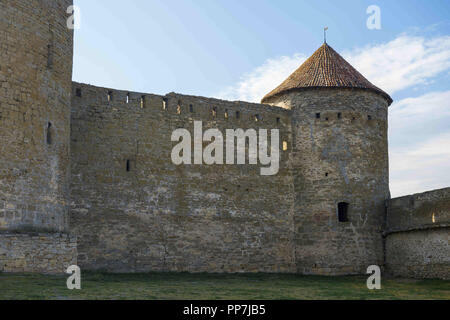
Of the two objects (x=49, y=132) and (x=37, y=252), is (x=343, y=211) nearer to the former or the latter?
(x=49, y=132)

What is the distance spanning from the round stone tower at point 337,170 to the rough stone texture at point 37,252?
839cm

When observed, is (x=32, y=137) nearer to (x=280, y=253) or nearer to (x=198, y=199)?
(x=198, y=199)

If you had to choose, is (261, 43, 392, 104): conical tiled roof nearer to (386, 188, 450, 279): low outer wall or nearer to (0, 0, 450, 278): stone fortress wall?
(0, 0, 450, 278): stone fortress wall

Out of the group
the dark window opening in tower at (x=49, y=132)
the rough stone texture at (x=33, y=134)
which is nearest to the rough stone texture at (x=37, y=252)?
the rough stone texture at (x=33, y=134)

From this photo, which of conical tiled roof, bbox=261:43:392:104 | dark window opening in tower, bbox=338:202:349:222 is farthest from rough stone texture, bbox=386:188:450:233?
conical tiled roof, bbox=261:43:392:104

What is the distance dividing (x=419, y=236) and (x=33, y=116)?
37.2ft

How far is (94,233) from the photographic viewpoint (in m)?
16.0

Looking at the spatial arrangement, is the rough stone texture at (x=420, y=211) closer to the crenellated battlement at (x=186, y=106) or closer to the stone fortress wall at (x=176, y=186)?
Answer: the stone fortress wall at (x=176, y=186)

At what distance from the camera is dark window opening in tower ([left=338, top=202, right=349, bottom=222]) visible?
772 inches

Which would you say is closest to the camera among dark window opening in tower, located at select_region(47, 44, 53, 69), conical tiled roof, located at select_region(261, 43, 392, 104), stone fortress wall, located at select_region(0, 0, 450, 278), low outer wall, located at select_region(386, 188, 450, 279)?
stone fortress wall, located at select_region(0, 0, 450, 278)

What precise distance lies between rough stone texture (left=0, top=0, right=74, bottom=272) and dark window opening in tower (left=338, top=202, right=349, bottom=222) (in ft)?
29.4

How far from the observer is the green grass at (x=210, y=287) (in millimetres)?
10969
